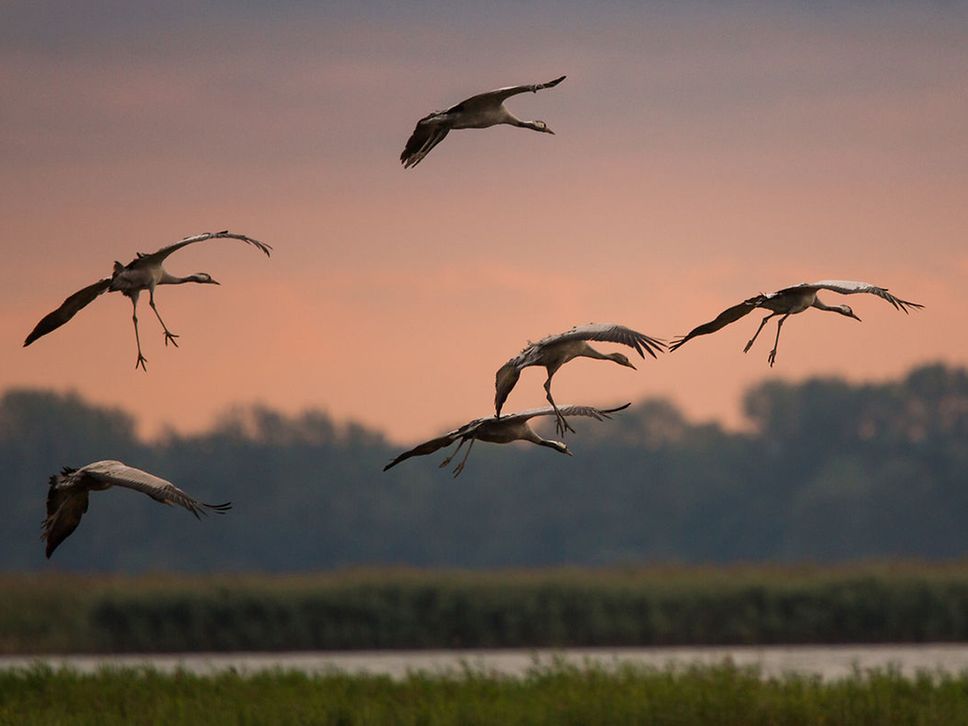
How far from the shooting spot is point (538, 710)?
16.1 meters

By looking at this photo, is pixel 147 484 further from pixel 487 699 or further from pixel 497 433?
pixel 487 699

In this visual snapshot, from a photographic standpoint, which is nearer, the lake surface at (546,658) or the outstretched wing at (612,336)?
the outstretched wing at (612,336)

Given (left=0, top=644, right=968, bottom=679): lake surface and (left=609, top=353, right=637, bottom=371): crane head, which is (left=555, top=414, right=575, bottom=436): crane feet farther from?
(left=0, top=644, right=968, bottom=679): lake surface

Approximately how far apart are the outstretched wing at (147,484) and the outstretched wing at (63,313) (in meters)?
0.84

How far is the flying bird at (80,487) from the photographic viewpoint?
702cm

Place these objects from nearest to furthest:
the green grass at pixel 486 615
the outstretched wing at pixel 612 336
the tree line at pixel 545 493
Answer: the outstretched wing at pixel 612 336 < the green grass at pixel 486 615 < the tree line at pixel 545 493

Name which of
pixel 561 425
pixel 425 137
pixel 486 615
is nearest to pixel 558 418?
pixel 561 425

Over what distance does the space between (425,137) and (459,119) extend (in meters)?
0.18

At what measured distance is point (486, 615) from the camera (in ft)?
113

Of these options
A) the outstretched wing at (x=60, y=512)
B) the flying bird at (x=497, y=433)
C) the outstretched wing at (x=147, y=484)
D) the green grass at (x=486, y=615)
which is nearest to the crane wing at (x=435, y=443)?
the flying bird at (x=497, y=433)

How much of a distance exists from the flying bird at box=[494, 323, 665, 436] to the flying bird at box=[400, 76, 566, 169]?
104cm

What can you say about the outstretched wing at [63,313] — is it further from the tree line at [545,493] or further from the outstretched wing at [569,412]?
the tree line at [545,493]

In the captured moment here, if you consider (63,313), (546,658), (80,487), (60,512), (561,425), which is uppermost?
(63,313)

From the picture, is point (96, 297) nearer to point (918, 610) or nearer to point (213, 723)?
point (213, 723)
